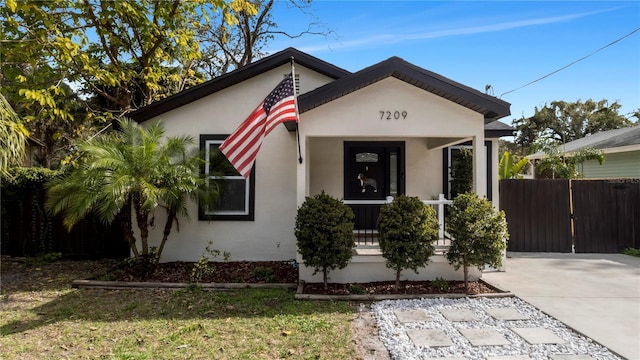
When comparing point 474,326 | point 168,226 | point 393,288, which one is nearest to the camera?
point 474,326

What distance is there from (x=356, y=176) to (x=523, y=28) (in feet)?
24.8

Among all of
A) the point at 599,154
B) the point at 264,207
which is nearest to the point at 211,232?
the point at 264,207

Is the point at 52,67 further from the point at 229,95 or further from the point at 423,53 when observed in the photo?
the point at 423,53

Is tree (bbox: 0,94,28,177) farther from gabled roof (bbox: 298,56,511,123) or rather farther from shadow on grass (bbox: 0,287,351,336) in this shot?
gabled roof (bbox: 298,56,511,123)

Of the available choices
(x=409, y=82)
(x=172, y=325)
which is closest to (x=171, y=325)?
(x=172, y=325)

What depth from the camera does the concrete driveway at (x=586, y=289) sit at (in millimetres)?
4422

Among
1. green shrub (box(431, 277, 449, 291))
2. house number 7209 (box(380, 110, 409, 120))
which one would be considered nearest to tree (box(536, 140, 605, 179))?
green shrub (box(431, 277, 449, 291))

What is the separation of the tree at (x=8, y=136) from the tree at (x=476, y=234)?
6.78 meters

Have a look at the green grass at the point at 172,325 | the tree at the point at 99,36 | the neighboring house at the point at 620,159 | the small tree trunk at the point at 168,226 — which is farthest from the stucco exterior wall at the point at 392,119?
the neighboring house at the point at 620,159

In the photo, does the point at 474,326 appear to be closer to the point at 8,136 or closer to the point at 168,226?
the point at 168,226

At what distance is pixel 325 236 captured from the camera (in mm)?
5832

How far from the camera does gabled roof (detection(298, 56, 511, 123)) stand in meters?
6.12

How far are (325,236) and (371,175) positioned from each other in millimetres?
3507

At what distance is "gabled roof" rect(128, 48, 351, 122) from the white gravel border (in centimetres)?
514
